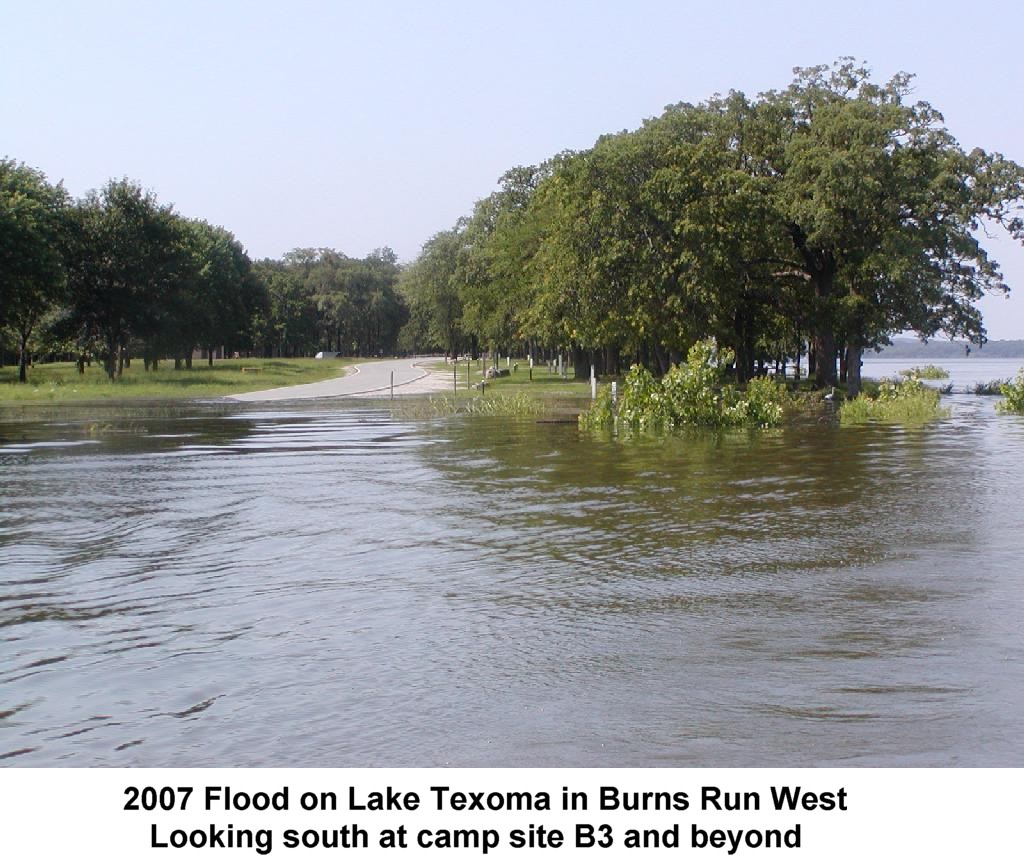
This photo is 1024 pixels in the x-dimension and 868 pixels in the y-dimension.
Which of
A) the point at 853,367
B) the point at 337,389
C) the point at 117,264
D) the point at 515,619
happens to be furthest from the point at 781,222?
the point at 515,619

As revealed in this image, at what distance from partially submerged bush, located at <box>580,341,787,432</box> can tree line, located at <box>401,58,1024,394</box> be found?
21.1 metres

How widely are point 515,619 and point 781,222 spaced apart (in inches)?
2093

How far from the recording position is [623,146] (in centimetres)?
6109

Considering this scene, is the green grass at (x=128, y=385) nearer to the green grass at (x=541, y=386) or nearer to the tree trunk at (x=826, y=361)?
the green grass at (x=541, y=386)

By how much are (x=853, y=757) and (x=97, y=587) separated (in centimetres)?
781

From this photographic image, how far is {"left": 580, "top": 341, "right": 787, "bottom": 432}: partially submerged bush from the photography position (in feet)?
108

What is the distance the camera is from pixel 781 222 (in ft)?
199

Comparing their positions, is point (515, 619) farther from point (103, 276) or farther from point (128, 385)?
point (103, 276)

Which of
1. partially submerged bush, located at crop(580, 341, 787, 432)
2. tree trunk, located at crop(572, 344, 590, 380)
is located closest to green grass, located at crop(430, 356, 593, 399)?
tree trunk, located at crop(572, 344, 590, 380)

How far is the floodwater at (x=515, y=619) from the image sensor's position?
284 inches

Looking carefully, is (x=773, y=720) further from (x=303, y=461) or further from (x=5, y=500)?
(x=303, y=461)

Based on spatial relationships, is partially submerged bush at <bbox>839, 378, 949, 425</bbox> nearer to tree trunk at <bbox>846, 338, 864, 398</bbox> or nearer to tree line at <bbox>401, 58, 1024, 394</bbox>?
tree line at <bbox>401, 58, 1024, 394</bbox>

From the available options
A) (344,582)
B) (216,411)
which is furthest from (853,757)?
(216,411)

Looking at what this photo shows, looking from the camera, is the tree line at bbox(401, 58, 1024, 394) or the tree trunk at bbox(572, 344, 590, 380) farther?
the tree trunk at bbox(572, 344, 590, 380)
